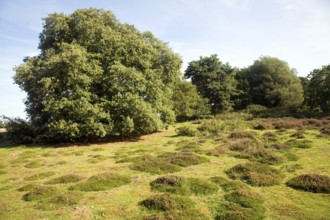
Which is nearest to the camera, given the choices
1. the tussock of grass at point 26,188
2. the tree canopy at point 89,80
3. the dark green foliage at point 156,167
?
the tussock of grass at point 26,188

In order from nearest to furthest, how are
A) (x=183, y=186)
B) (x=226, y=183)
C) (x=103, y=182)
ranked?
(x=183, y=186), (x=226, y=183), (x=103, y=182)

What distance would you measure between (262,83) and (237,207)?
60.7 metres

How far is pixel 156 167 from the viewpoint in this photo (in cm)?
1652

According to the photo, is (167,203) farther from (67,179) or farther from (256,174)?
(67,179)

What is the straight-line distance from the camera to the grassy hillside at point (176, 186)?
10219 millimetres

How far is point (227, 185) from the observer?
1275 centimetres

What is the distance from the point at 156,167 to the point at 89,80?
15.2m

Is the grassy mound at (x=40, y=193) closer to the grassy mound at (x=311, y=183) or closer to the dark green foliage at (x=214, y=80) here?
the grassy mound at (x=311, y=183)

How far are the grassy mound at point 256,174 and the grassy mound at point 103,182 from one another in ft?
20.1

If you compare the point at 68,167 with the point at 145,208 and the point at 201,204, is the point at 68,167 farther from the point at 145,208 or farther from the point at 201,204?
the point at 201,204

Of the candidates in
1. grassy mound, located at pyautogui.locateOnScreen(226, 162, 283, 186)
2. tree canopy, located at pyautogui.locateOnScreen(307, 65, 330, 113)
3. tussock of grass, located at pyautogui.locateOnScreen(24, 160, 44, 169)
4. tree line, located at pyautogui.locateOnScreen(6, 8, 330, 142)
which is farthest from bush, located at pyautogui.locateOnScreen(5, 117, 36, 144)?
tree canopy, located at pyautogui.locateOnScreen(307, 65, 330, 113)

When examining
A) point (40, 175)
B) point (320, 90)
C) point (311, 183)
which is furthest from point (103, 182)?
point (320, 90)

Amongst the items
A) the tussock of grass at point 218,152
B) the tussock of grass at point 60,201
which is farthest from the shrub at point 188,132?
the tussock of grass at point 60,201

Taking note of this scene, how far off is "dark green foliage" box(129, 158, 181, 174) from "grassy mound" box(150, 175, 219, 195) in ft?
6.81
